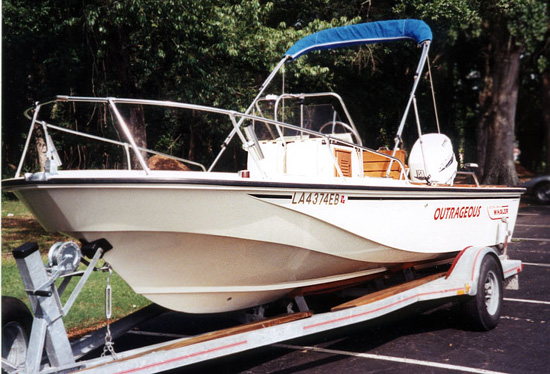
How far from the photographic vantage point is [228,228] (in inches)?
164

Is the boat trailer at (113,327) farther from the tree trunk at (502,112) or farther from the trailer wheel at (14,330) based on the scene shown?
the tree trunk at (502,112)

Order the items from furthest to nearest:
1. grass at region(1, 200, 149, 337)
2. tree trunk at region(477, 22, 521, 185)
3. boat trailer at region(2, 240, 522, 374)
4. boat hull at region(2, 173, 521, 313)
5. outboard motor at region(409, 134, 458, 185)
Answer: tree trunk at region(477, 22, 521, 185)
outboard motor at region(409, 134, 458, 185)
grass at region(1, 200, 149, 337)
boat hull at region(2, 173, 521, 313)
boat trailer at region(2, 240, 522, 374)

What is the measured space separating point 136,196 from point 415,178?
410 centimetres

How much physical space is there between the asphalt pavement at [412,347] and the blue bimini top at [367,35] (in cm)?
315

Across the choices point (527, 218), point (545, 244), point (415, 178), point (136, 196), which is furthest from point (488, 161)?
point (136, 196)

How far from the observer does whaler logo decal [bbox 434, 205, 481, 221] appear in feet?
19.9

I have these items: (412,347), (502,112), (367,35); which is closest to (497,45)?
(502,112)

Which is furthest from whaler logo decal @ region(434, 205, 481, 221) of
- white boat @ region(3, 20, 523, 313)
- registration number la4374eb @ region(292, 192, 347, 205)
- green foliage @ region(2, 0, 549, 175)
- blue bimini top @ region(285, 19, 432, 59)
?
green foliage @ region(2, 0, 549, 175)

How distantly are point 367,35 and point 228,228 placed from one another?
381 cm

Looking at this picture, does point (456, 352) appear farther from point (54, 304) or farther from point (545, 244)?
point (545, 244)

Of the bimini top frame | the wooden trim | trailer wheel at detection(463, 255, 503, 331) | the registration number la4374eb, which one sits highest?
the bimini top frame

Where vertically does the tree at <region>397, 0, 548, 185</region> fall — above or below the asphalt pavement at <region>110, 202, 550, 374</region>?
above

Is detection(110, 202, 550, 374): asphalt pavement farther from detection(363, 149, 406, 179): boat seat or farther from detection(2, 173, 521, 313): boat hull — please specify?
detection(363, 149, 406, 179): boat seat

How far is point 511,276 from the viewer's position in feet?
21.8
